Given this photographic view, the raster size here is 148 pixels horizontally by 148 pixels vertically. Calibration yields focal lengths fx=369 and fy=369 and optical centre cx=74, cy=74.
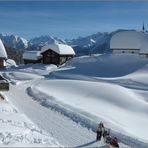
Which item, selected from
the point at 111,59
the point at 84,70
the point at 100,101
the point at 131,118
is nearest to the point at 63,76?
the point at 84,70

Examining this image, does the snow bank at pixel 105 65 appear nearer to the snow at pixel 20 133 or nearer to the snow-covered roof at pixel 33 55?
the snow-covered roof at pixel 33 55

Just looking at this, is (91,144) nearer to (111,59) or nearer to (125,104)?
(125,104)

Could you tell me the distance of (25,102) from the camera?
35406 mm

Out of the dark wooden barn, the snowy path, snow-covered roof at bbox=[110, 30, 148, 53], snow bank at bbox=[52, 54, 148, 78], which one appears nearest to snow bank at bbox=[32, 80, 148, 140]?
the snowy path

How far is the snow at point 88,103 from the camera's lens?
81.0ft

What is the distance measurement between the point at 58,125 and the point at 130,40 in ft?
154

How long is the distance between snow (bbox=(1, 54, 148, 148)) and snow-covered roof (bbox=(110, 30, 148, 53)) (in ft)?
20.5

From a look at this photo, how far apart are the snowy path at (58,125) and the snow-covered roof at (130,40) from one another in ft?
123

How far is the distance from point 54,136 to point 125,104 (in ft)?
48.0

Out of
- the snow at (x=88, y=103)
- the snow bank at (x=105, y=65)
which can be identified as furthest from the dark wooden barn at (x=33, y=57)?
the snow at (x=88, y=103)

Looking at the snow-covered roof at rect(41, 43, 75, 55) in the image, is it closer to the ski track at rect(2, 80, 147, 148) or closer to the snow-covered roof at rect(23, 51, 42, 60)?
the snow-covered roof at rect(23, 51, 42, 60)

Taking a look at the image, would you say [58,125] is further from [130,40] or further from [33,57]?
[33,57]

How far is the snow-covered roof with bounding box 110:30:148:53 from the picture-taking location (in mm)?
69438

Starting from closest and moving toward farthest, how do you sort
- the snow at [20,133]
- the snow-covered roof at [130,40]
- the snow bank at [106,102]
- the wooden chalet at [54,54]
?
the snow at [20,133] → the snow bank at [106,102] → the snow-covered roof at [130,40] → the wooden chalet at [54,54]
